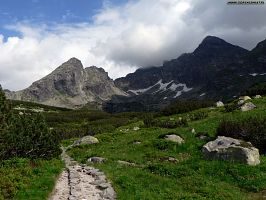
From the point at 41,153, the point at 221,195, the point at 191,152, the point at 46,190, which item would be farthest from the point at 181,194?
the point at 41,153

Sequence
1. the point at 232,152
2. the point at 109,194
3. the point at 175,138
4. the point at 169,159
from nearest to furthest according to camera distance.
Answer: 1. the point at 109,194
2. the point at 232,152
3. the point at 169,159
4. the point at 175,138

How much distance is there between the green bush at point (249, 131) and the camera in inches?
1529

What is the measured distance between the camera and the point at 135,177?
93.1 ft

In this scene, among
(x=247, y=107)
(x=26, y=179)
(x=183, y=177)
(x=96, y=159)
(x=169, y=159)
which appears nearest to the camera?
(x=26, y=179)

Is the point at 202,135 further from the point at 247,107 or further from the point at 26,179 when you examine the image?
the point at 26,179

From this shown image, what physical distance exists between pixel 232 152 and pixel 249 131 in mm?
9388

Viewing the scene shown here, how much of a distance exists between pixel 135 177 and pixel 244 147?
9.24 m

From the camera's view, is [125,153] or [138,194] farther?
[125,153]

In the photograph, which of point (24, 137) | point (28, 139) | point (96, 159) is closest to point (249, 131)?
point (96, 159)

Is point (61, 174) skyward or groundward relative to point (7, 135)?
groundward

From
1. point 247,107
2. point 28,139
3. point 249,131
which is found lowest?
point 28,139

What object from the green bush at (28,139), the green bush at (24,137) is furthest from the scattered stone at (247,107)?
the green bush at (24,137)

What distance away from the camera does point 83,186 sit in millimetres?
26781

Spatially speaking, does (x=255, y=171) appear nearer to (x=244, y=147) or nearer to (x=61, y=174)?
(x=244, y=147)
